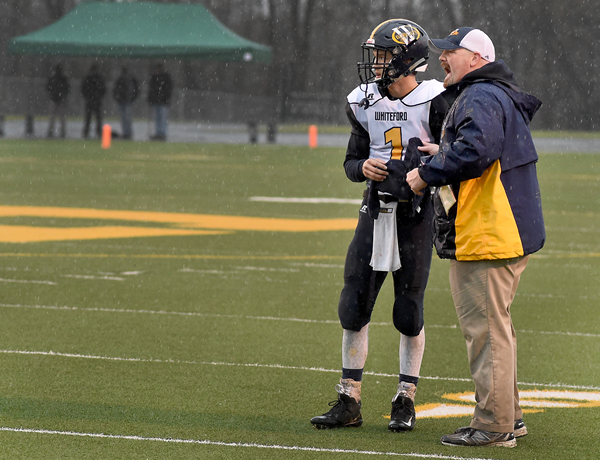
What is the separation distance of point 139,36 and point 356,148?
31664 millimetres

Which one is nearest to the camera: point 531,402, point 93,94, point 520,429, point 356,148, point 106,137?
point 520,429

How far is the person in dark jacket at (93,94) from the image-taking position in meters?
33.5

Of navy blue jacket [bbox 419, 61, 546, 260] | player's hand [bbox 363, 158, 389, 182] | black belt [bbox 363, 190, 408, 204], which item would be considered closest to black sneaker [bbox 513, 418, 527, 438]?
navy blue jacket [bbox 419, 61, 546, 260]

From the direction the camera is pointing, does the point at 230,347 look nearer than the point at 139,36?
Yes

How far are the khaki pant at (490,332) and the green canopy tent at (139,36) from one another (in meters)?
30.6

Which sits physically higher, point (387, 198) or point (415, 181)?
point (415, 181)

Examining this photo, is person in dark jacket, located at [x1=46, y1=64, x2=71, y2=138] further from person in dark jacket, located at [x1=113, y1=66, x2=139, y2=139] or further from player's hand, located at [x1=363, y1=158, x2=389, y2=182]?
player's hand, located at [x1=363, y1=158, x2=389, y2=182]

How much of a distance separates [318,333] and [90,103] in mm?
27690

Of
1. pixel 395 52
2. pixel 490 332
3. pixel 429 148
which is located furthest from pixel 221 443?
pixel 395 52

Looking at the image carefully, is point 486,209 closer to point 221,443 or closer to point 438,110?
point 438,110

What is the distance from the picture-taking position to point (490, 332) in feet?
15.2

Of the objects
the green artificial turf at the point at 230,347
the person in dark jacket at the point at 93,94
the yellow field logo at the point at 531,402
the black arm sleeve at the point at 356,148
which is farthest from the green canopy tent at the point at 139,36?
the black arm sleeve at the point at 356,148

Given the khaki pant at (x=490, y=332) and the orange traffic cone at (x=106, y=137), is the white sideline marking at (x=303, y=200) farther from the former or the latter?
the orange traffic cone at (x=106, y=137)

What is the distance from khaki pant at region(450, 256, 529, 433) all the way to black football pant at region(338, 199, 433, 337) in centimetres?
38
